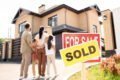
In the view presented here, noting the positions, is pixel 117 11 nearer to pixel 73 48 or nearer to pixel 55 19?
pixel 73 48

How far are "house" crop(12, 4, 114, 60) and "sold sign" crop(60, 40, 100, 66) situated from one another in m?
21.2

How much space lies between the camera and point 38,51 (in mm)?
7570

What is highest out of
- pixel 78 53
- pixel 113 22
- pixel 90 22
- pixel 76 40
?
pixel 90 22

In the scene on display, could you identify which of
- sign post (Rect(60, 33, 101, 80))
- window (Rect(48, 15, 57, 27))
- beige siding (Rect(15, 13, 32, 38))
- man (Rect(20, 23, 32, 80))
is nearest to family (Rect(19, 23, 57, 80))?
man (Rect(20, 23, 32, 80))

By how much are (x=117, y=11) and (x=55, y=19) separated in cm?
1430

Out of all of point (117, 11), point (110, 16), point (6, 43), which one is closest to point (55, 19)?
point (6, 43)

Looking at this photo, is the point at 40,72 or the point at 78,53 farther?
the point at 40,72

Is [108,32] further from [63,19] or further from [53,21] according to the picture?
[53,21]

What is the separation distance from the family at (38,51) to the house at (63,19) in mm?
16290

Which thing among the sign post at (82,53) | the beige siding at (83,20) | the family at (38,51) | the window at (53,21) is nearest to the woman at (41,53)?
the family at (38,51)

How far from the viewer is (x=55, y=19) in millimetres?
27984

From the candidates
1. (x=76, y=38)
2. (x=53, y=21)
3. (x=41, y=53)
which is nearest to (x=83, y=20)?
(x=53, y=21)

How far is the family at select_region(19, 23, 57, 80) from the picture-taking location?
7.25m

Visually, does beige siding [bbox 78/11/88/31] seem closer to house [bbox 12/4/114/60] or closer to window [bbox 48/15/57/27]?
house [bbox 12/4/114/60]
